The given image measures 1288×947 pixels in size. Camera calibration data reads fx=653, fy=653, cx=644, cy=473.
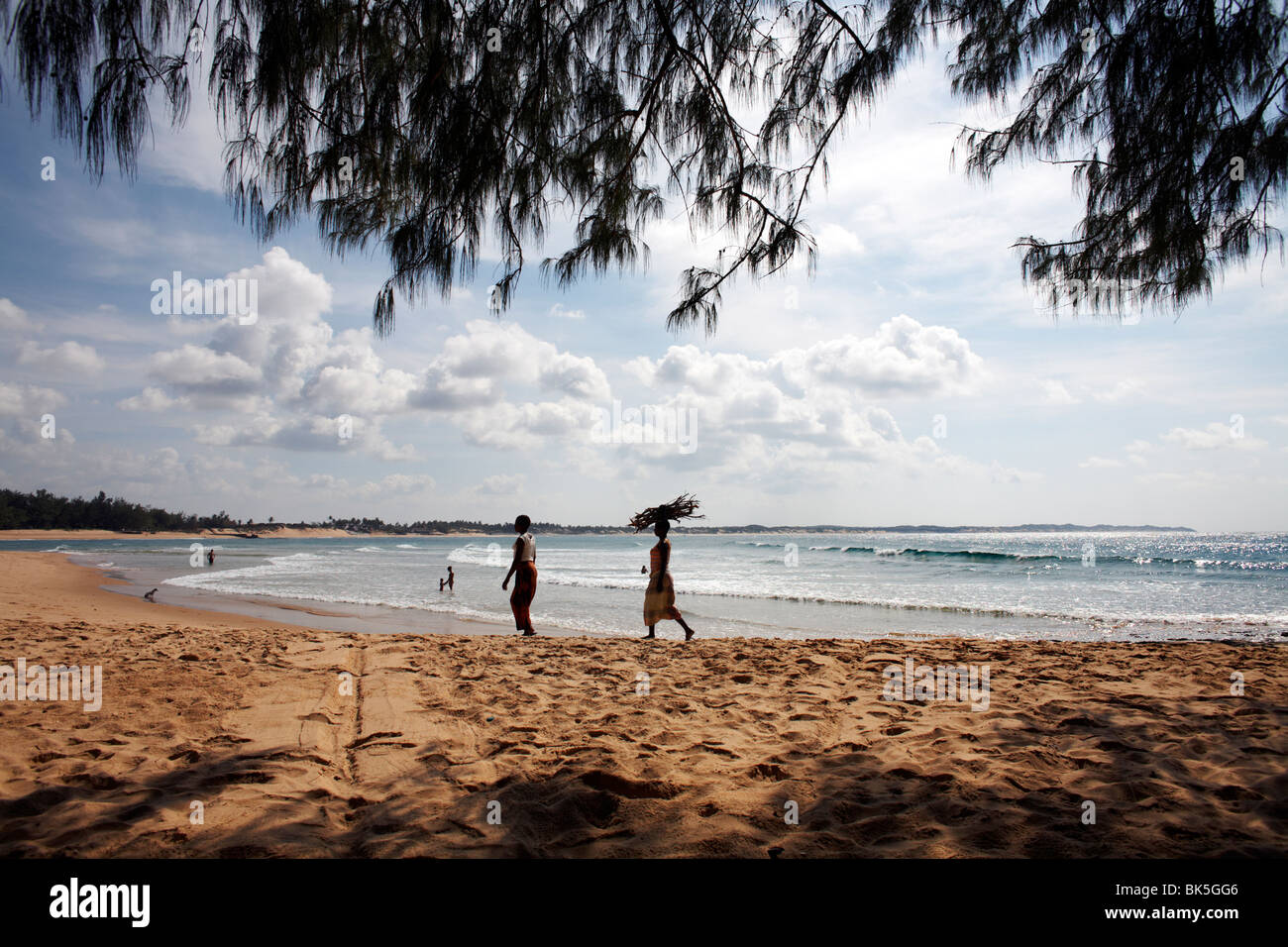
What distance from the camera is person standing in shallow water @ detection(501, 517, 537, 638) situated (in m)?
8.45

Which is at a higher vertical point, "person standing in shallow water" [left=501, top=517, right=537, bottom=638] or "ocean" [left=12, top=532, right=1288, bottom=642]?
"person standing in shallow water" [left=501, top=517, right=537, bottom=638]

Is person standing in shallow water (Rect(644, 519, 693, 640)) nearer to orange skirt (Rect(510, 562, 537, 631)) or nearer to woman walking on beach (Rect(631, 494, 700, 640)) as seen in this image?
woman walking on beach (Rect(631, 494, 700, 640))

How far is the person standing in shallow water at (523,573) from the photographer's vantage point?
8.45 meters

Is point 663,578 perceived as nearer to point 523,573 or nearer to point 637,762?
point 523,573

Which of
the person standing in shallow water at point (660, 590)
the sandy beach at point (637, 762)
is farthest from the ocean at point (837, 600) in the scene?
the sandy beach at point (637, 762)

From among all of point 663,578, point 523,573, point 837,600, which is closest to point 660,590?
point 663,578

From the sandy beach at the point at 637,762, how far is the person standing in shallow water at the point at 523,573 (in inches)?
93.5

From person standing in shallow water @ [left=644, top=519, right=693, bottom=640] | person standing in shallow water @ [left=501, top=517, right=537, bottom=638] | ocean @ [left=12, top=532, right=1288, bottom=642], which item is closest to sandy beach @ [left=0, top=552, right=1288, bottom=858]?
person standing in shallow water @ [left=644, top=519, right=693, bottom=640]

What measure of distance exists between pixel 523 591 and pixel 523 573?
0.28m

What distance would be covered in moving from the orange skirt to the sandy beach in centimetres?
245

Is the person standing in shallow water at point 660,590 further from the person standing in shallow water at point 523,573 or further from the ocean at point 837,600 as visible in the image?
the ocean at point 837,600

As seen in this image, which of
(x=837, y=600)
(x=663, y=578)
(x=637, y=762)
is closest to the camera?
(x=637, y=762)

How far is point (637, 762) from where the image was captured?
3443 mm

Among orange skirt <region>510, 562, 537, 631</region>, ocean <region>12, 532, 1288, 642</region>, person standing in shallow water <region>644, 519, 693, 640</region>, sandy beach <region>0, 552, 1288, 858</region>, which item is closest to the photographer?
sandy beach <region>0, 552, 1288, 858</region>
